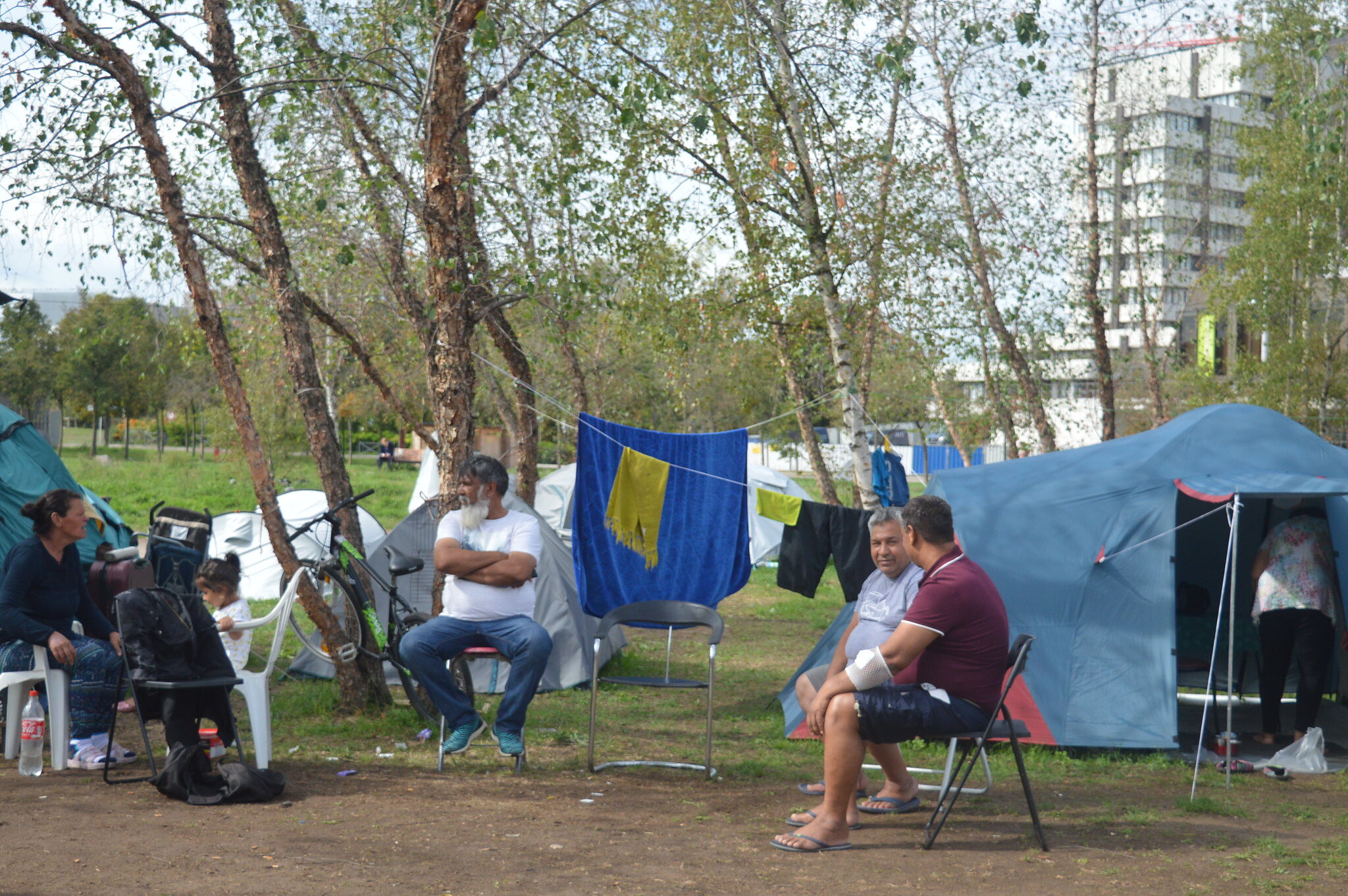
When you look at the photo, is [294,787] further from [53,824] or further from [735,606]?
[735,606]

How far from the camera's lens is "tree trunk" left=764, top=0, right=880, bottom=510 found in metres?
9.31

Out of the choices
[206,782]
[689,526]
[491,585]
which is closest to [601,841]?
[491,585]

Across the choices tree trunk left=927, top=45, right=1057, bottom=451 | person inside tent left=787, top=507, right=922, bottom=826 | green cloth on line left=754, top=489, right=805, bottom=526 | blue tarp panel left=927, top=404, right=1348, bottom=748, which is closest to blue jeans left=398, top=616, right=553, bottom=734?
person inside tent left=787, top=507, right=922, bottom=826

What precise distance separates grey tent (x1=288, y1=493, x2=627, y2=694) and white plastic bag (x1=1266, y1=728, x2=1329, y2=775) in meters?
3.87

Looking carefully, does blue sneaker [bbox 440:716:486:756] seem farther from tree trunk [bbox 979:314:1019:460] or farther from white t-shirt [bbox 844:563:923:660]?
tree trunk [bbox 979:314:1019:460]

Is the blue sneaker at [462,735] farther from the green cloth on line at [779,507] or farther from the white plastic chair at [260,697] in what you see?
the green cloth on line at [779,507]

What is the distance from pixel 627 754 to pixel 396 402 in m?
4.91

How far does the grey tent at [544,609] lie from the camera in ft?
24.1

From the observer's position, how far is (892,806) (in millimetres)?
4621

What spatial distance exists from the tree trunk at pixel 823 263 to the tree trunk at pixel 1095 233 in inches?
178

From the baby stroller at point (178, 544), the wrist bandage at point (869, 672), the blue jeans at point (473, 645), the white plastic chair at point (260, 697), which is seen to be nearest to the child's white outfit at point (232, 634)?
the white plastic chair at point (260, 697)

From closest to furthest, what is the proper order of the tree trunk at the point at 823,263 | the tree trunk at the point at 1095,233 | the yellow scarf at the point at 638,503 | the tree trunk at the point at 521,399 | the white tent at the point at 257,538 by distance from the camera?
the yellow scarf at the point at 638,503
the tree trunk at the point at 521,399
the tree trunk at the point at 823,263
the white tent at the point at 257,538
the tree trunk at the point at 1095,233

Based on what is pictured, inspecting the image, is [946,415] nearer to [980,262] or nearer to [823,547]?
[980,262]

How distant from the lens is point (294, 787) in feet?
15.7
